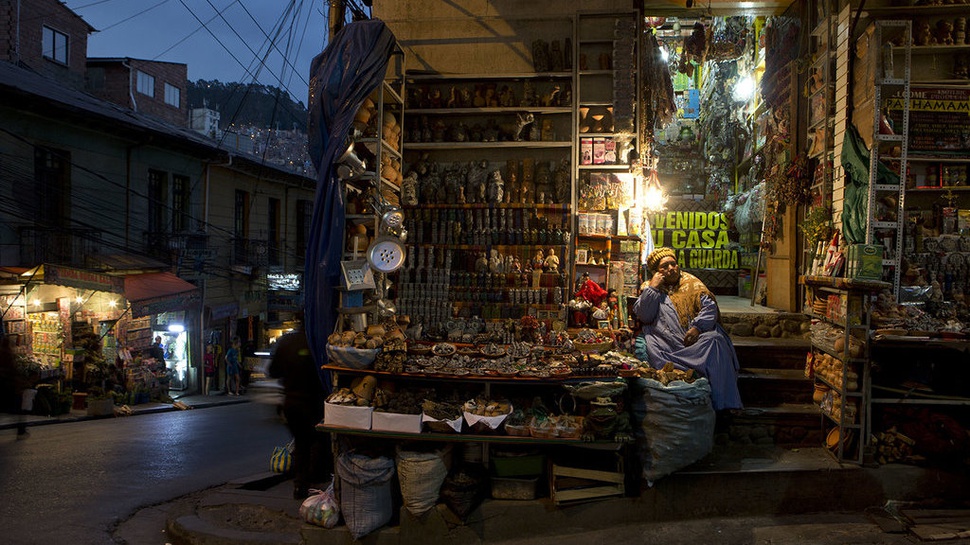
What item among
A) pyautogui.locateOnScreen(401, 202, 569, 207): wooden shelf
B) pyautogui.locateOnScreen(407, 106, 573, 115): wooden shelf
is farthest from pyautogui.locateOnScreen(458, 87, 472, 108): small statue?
pyautogui.locateOnScreen(401, 202, 569, 207): wooden shelf

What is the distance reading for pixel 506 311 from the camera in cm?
700

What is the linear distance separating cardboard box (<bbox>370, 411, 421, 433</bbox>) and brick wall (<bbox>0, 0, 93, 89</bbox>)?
16.8 metres

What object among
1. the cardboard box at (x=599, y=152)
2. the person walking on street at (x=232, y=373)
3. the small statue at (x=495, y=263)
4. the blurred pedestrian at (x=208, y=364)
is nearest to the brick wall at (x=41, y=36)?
the blurred pedestrian at (x=208, y=364)

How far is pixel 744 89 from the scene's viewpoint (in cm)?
1171

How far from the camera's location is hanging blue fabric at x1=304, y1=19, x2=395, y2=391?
5.41 metres

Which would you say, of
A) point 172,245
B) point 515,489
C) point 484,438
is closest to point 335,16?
point 484,438

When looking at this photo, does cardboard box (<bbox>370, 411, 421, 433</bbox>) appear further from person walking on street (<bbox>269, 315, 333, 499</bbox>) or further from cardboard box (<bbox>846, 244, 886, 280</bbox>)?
cardboard box (<bbox>846, 244, 886, 280</bbox>)

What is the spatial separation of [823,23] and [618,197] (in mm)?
3049

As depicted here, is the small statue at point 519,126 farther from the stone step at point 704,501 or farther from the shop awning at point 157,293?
the shop awning at point 157,293

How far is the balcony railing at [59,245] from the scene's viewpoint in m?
12.7

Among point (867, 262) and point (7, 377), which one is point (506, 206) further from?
point (7, 377)

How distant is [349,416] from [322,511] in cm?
80

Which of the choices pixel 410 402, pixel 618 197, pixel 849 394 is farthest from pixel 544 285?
pixel 849 394

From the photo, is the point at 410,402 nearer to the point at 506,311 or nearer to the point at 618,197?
the point at 506,311
